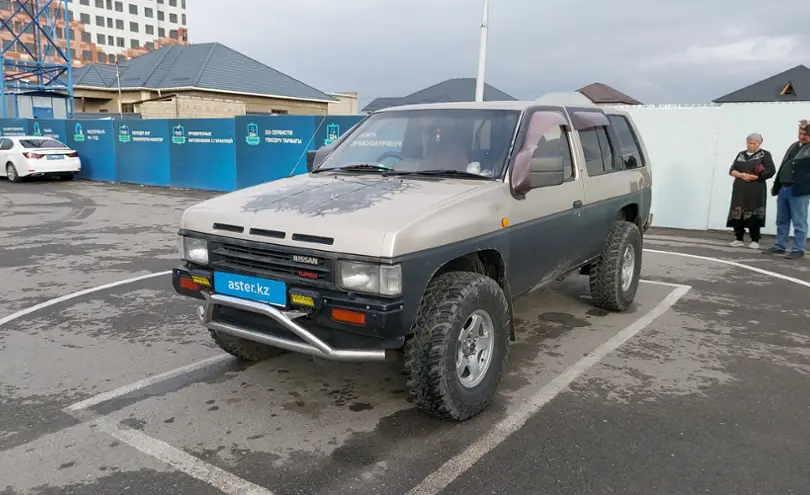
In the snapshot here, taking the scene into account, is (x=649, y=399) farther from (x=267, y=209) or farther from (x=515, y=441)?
(x=267, y=209)

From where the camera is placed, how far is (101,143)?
21656 millimetres

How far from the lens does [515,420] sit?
3.73 metres

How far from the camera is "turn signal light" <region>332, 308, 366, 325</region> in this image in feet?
10.7

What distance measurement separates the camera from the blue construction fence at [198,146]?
15602 mm

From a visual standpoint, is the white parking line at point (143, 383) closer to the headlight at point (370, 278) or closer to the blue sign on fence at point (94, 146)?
the headlight at point (370, 278)

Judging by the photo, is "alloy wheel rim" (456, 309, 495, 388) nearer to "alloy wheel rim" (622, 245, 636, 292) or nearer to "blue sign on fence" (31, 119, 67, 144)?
"alloy wheel rim" (622, 245, 636, 292)

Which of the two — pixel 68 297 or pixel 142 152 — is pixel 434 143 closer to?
pixel 68 297

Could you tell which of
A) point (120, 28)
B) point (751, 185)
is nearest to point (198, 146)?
point (751, 185)

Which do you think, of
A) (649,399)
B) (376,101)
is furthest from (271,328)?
(376,101)


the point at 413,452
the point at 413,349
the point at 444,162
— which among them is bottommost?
the point at 413,452

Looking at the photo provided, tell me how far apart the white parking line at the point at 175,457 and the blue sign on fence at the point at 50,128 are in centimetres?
2274

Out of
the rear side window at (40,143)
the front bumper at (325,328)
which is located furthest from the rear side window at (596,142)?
the rear side window at (40,143)

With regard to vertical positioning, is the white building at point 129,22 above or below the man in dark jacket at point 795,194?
above

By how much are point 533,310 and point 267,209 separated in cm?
330
